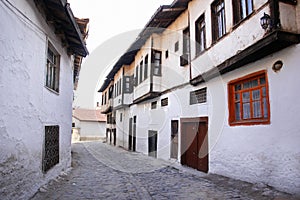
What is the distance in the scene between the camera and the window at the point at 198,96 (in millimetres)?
8805

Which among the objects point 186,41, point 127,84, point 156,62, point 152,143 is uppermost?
point 186,41

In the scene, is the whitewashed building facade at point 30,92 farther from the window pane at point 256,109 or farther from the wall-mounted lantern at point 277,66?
the window pane at point 256,109

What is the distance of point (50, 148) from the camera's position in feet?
22.1

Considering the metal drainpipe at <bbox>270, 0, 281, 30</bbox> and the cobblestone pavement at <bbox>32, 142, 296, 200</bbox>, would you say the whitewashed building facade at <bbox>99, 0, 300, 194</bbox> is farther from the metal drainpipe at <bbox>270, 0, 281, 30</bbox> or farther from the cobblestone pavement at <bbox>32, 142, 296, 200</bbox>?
the cobblestone pavement at <bbox>32, 142, 296, 200</bbox>

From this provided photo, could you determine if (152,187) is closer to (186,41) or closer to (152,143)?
(186,41)

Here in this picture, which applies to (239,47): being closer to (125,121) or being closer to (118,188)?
(118,188)

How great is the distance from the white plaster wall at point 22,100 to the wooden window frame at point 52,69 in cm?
48

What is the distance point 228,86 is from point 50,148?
5541mm

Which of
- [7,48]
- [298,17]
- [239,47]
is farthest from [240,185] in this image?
[7,48]

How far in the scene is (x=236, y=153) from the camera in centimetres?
676

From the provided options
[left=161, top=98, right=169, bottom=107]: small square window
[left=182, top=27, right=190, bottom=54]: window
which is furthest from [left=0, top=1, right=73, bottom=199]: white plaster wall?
[left=161, top=98, right=169, bottom=107]: small square window

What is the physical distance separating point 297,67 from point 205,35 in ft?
13.3

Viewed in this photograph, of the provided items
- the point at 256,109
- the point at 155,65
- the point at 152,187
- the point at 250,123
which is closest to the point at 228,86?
the point at 256,109

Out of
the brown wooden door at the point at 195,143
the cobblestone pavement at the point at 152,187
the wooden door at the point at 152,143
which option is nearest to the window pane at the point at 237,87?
the brown wooden door at the point at 195,143
